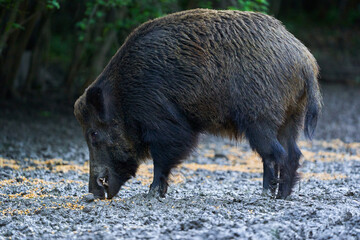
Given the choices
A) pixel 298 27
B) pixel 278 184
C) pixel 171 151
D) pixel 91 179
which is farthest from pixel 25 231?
pixel 298 27

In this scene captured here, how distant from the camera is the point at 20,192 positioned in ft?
19.3

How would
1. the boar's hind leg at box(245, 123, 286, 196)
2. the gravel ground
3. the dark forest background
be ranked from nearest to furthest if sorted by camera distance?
the gravel ground, the boar's hind leg at box(245, 123, 286, 196), the dark forest background

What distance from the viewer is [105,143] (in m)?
5.73

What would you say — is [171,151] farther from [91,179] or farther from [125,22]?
[125,22]

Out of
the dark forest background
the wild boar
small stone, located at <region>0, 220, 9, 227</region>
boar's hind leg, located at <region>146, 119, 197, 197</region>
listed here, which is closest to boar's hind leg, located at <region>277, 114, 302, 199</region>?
the wild boar

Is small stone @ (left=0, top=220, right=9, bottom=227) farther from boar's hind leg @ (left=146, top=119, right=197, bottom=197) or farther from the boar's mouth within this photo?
boar's hind leg @ (left=146, top=119, right=197, bottom=197)

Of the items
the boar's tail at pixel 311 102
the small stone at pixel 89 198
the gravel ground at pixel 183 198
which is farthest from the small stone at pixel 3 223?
the boar's tail at pixel 311 102

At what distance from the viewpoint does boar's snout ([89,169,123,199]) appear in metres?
5.59

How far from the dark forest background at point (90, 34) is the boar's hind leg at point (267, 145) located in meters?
3.34

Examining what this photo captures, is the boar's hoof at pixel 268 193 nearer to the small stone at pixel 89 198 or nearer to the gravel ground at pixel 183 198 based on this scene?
the gravel ground at pixel 183 198

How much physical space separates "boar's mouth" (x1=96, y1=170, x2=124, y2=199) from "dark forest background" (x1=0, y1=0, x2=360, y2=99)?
2.61m

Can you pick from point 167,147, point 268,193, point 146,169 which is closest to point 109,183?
point 167,147

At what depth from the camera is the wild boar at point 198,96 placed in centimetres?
527

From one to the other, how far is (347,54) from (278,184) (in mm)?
16253
